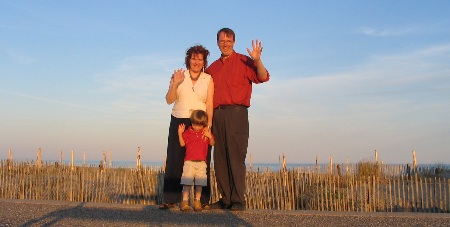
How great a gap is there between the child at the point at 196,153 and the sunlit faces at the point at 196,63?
0.53 m

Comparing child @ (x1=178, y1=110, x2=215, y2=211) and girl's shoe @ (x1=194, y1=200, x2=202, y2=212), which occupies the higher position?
child @ (x1=178, y1=110, x2=215, y2=211)

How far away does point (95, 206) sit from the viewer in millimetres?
6082

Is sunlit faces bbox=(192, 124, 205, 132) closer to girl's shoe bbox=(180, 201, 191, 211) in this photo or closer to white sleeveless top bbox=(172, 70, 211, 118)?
white sleeveless top bbox=(172, 70, 211, 118)

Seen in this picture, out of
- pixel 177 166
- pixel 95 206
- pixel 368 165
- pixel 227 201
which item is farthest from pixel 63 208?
pixel 368 165

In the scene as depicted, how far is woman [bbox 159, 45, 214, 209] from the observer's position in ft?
19.3

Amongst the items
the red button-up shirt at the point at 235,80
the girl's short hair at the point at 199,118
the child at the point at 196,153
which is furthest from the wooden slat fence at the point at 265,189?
the girl's short hair at the point at 199,118

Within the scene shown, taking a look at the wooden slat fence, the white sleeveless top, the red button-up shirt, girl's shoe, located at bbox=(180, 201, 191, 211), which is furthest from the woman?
the wooden slat fence

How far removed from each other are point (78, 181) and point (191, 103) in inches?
127

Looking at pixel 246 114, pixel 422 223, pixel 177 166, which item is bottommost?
pixel 422 223

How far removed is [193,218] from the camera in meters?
5.15

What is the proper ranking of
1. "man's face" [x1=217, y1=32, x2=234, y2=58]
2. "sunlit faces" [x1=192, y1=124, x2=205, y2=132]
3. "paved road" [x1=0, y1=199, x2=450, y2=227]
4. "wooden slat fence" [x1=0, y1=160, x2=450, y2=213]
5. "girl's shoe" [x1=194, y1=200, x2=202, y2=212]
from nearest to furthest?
"paved road" [x1=0, y1=199, x2=450, y2=227], "girl's shoe" [x1=194, y1=200, x2=202, y2=212], "sunlit faces" [x1=192, y1=124, x2=205, y2=132], "man's face" [x1=217, y1=32, x2=234, y2=58], "wooden slat fence" [x1=0, y1=160, x2=450, y2=213]

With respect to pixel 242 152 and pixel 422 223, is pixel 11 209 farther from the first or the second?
pixel 422 223

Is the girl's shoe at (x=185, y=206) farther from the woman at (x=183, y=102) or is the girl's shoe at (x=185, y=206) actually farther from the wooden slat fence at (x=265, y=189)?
the wooden slat fence at (x=265, y=189)

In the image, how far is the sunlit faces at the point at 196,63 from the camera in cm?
596
